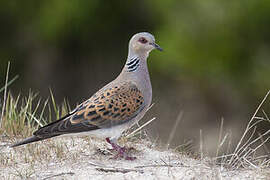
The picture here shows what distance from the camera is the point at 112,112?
18.8ft

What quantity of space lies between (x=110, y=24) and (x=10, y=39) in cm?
265

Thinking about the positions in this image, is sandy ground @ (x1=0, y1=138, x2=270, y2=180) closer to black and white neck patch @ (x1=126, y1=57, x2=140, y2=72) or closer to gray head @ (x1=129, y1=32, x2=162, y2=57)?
black and white neck patch @ (x1=126, y1=57, x2=140, y2=72)


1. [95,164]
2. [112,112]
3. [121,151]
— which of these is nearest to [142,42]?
[112,112]

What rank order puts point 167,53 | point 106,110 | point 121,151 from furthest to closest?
1. point 167,53
2. point 106,110
3. point 121,151

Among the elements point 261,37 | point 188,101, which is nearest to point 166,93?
point 188,101

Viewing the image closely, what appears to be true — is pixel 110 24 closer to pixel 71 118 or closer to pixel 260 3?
pixel 260 3

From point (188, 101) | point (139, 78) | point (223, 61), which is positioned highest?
point (139, 78)

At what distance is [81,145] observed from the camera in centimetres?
598

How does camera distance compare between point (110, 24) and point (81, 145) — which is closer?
point (81, 145)

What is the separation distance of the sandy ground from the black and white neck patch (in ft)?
2.66

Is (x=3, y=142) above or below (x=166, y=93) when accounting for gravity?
above

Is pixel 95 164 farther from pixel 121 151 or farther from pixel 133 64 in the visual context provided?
pixel 133 64

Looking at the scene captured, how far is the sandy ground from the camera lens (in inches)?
200

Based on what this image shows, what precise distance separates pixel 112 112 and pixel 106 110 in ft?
0.20
